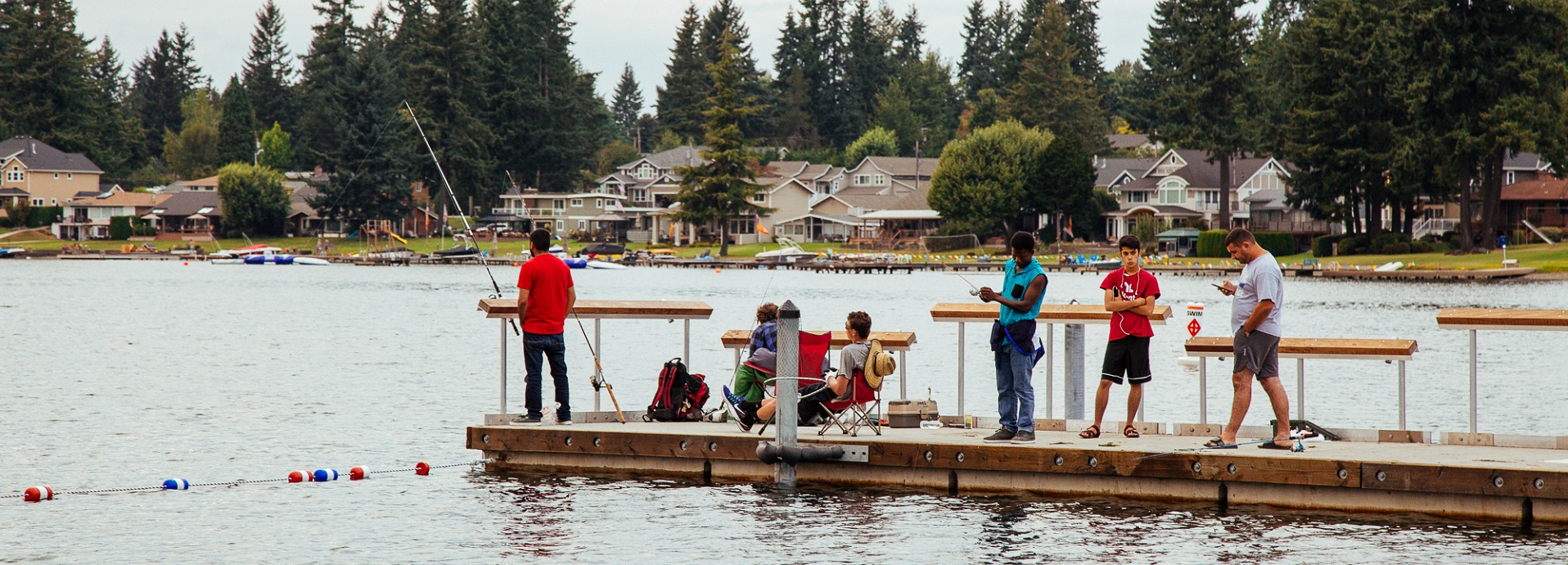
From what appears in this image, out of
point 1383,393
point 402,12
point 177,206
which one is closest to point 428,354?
point 1383,393

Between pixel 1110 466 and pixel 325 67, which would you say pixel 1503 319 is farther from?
pixel 325 67

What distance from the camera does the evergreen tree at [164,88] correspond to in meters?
180

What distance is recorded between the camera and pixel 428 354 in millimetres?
43812

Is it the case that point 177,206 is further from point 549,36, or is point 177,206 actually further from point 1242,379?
point 1242,379

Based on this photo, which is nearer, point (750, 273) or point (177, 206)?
point (750, 273)

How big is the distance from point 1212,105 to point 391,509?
318 ft

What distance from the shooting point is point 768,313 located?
52.3 feet

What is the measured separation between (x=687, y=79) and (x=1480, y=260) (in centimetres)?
10117

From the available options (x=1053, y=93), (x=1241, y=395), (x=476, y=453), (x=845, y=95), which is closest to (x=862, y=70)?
(x=845, y=95)

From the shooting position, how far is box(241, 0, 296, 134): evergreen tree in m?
162

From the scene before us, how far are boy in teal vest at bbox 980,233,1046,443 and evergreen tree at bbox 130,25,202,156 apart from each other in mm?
178434

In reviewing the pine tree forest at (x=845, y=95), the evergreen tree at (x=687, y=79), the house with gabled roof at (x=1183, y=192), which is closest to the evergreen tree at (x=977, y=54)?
the pine tree forest at (x=845, y=95)

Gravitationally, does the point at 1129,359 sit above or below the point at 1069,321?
below

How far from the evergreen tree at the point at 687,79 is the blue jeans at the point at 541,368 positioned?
480ft
